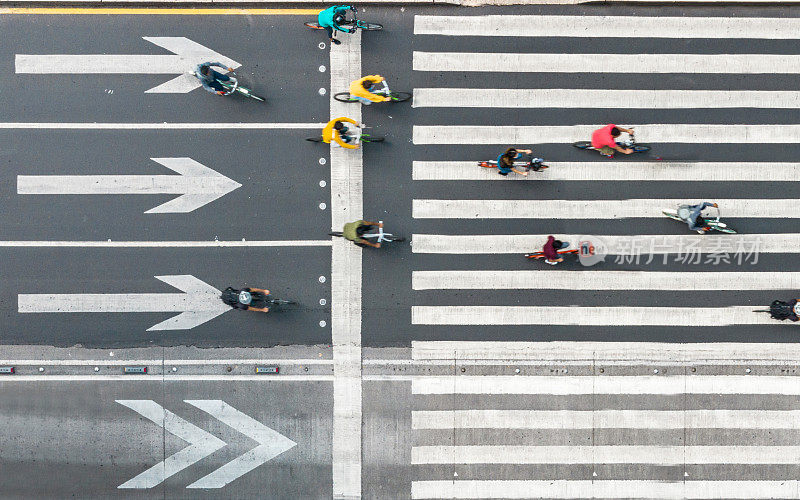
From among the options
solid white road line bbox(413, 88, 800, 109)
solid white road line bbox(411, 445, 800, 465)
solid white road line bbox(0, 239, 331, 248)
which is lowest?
solid white road line bbox(411, 445, 800, 465)

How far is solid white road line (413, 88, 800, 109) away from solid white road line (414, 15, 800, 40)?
1.34 meters

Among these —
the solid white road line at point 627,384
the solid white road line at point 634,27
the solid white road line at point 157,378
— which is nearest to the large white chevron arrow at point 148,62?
the solid white road line at point 634,27

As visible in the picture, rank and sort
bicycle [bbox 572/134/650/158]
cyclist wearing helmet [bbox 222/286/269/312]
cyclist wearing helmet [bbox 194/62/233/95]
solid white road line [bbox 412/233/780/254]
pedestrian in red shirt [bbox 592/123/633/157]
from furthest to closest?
solid white road line [bbox 412/233/780/254], cyclist wearing helmet [bbox 222/286/269/312], bicycle [bbox 572/134/650/158], cyclist wearing helmet [bbox 194/62/233/95], pedestrian in red shirt [bbox 592/123/633/157]

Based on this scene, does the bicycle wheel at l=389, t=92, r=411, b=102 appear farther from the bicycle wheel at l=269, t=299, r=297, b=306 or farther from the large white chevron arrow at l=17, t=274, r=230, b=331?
the large white chevron arrow at l=17, t=274, r=230, b=331

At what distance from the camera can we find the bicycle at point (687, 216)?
35.0 ft

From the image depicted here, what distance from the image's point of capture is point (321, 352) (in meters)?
11.5

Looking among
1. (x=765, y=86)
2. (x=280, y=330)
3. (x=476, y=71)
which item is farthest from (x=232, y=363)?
(x=765, y=86)

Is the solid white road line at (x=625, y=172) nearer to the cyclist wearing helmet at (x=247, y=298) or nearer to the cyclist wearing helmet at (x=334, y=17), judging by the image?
the cyclist wearing helmet at (x=334, y=17)

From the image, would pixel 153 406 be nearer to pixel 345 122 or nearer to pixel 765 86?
pixel 345 122

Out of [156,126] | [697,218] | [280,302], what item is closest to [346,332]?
[280,302]

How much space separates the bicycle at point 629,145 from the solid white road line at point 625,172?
354 mm

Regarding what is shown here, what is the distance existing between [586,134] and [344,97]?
5.90 m

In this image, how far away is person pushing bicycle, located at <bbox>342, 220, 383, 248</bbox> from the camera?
10.7 meters

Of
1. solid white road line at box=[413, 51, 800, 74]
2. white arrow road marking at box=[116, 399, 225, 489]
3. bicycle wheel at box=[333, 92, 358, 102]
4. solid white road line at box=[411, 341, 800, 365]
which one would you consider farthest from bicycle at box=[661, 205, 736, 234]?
white arrow road marking at box=[116, 399, 225, 489]
